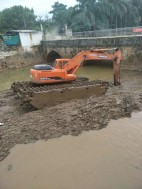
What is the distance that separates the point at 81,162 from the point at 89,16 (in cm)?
3148

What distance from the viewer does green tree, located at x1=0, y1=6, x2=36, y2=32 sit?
137 feet

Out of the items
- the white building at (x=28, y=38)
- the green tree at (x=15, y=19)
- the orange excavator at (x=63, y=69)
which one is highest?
the green tree at (x=15, y=19)

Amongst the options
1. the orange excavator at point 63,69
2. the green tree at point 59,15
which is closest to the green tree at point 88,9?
Answer: the green tree at point 59,15

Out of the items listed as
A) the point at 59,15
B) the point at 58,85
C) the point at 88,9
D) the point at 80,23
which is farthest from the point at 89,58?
the point at 59,15

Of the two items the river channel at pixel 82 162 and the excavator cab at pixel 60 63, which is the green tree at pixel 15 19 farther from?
the river channel at pixel 82 162

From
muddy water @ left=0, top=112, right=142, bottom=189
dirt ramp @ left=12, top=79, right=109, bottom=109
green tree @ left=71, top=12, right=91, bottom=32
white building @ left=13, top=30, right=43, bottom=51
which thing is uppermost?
green tree @ left=71, top=12, right=91, bottom=32

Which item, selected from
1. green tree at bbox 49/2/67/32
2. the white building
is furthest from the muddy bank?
green tree at bbox 49/2/67/32

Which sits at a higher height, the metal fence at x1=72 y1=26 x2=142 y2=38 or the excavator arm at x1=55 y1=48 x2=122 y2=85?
the metal fence at x1=72 y1=26 x2=142 y2=38

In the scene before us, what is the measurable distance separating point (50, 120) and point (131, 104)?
3.22 metres

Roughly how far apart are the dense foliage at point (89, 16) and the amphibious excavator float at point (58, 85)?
24.1m

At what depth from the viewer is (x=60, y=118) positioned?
324 inches

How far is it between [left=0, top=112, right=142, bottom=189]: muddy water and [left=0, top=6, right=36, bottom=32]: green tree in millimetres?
36988

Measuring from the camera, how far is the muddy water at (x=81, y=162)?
541cm

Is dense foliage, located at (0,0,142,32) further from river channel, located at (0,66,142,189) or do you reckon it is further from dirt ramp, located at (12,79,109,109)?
river channel, located at (0,66,142,189)
